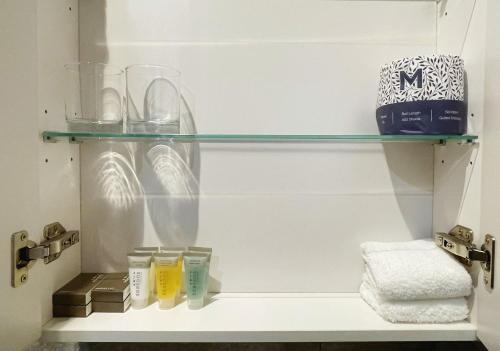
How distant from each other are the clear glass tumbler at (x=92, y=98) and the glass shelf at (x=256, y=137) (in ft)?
0.07

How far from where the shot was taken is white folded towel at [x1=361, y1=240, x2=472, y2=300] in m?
0.61

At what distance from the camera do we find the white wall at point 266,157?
0.72m

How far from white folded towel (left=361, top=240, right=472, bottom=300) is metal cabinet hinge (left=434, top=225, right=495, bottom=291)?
0.03 m

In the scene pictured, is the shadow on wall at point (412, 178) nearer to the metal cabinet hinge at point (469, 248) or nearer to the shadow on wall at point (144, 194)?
the metal cabinet hinge at point (469, 248)

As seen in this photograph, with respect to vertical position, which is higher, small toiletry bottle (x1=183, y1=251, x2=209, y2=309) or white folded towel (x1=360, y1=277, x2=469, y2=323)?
small toiletry bottle (x1=183, y1=251, x2=209, y2=309)

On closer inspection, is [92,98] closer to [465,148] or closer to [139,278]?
[139,278]

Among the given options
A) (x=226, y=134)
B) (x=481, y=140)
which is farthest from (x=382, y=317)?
(x=226, y=134)

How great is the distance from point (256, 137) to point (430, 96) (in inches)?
12.1

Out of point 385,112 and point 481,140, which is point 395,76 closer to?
point 385,112

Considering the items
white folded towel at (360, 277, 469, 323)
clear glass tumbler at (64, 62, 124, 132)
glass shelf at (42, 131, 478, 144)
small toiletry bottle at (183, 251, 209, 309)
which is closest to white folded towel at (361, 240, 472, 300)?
white folded towel at (360, 277, 469, 323)

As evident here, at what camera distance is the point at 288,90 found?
0.73 metres

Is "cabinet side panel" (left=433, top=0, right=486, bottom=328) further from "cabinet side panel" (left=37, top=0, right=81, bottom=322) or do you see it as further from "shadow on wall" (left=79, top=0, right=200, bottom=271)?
"cabinet side panel" (left=37, top=0, right=81, bottom=322)

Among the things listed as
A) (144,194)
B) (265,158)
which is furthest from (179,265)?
(265,158)

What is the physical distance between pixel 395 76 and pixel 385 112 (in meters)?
0.06
